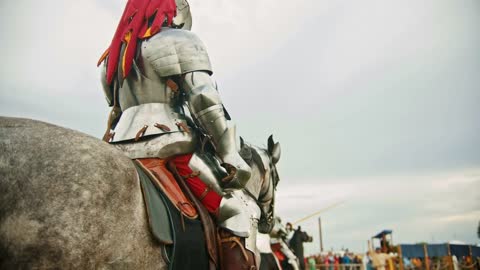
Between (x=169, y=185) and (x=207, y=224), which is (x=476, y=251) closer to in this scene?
(x=207, y=224)

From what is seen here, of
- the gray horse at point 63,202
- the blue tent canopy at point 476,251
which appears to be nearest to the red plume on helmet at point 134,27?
the gray horse at point 63,202

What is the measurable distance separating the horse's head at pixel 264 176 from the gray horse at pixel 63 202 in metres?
2.83

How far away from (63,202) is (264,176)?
368 centimetres

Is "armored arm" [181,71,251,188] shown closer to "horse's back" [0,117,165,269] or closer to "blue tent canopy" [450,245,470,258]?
"horse's back" [0,117,165,269]

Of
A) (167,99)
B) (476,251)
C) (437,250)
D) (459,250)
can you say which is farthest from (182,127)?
(476,251)

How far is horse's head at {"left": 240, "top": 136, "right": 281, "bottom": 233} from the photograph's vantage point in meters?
5.17

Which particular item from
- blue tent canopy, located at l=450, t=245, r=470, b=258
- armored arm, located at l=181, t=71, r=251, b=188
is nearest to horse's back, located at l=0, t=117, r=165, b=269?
armored arm, located at l=181, t=71, r=251, b=188

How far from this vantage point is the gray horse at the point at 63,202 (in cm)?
186

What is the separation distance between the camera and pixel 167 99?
12.4 ft

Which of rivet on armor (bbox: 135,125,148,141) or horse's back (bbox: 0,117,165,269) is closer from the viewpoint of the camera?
horse's back (bbox: 0,117,165,269)

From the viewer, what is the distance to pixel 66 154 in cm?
209

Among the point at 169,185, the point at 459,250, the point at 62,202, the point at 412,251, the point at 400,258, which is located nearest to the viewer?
the point at 62,202

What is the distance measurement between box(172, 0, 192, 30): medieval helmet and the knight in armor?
522 millimetres

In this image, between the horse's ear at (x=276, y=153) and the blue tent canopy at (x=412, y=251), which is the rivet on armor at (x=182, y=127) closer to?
the horse's ear at (x=276, y=153)
